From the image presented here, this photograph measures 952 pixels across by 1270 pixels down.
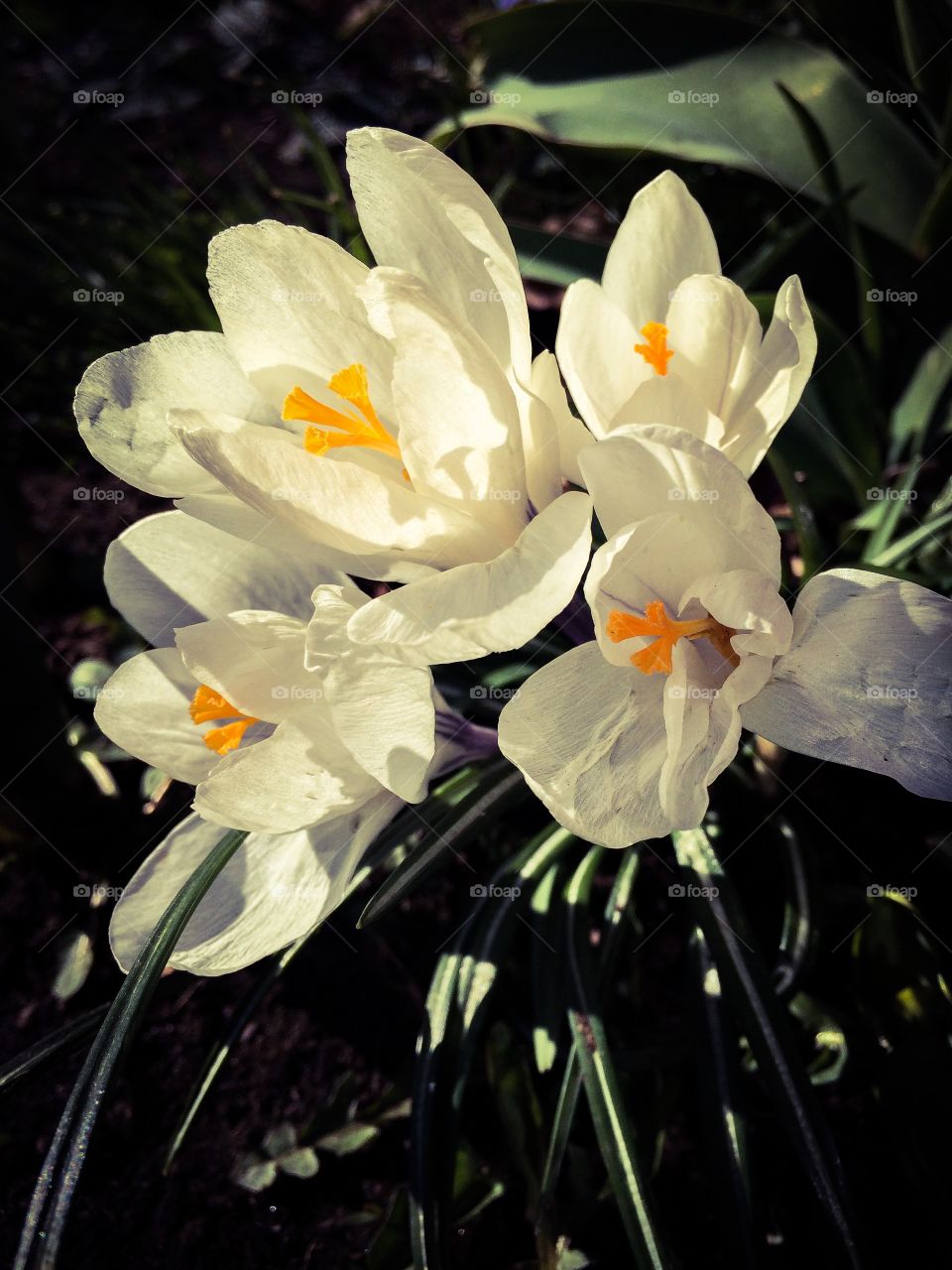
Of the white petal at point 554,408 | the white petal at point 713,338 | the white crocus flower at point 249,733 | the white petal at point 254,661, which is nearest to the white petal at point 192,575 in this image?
the white crocus flower at point 249,733

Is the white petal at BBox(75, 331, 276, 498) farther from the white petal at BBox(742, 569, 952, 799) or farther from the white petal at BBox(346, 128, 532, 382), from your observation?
the white petal at BBox(742, 569, 952, 799)

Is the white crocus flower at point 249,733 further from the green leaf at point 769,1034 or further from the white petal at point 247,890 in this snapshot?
the green leaf at point 769,1034

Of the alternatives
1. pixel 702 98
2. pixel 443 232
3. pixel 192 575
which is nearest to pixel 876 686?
pixel 443 232

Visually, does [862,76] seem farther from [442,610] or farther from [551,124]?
[442,610]

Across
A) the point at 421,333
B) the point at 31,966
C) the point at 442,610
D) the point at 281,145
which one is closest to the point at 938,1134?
the point at 442,610

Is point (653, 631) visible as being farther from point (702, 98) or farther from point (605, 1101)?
point (702, 98)

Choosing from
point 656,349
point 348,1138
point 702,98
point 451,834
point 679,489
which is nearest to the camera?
point 679,489
